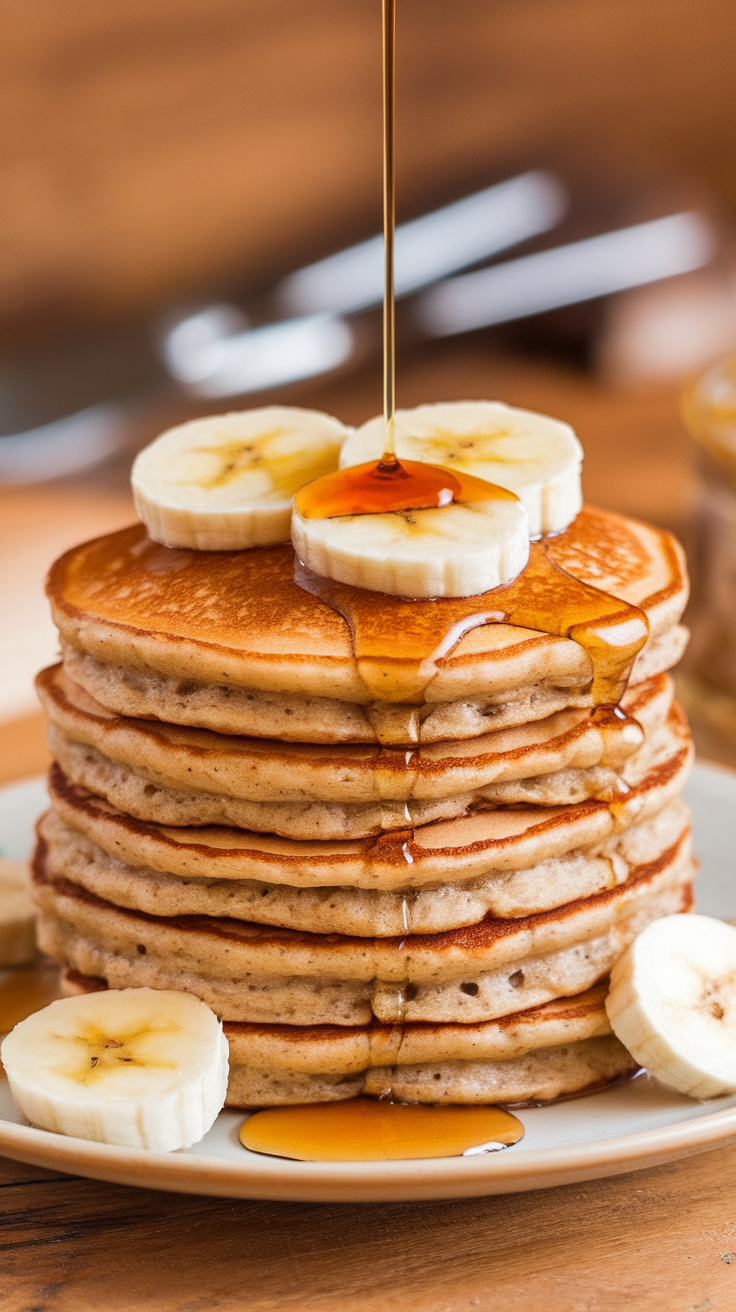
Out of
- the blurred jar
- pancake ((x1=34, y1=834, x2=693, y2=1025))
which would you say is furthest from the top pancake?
the blurred jar

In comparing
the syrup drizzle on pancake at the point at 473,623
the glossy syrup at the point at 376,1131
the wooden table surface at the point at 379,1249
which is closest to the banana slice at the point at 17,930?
the wooden table surface at the point at 379,1249

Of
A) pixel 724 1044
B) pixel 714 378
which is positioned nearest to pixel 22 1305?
pixel 724 1044

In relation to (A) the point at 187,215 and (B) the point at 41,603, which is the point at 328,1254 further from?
(A) the point at 187,215

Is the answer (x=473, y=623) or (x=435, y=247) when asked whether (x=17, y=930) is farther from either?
(x=435, y=247)

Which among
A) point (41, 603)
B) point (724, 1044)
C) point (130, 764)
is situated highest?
point (130, 764)

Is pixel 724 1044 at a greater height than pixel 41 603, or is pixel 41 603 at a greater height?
pixel 724 1044

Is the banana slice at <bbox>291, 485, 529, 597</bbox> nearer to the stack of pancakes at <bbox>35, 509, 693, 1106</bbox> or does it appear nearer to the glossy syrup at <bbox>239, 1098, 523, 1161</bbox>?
the stack of pancakes at <bbox>35, 509, 693, 1106</bbox>

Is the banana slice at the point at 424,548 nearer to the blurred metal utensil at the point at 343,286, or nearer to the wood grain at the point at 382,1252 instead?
the wood grain at the point at 382,1252
